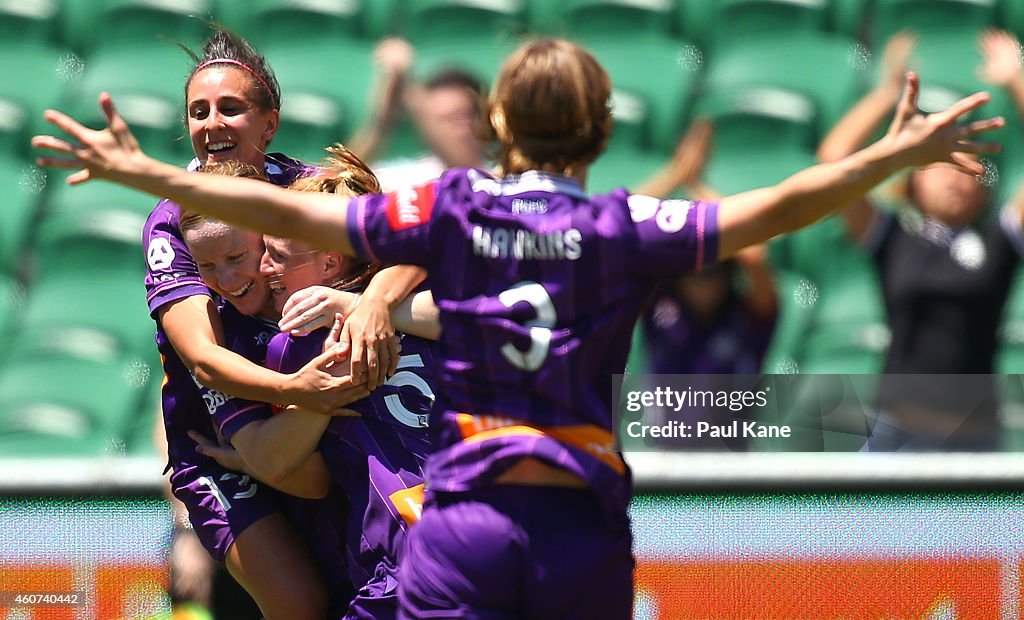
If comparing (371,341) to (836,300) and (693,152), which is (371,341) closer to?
(836,300)

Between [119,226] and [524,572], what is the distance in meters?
4.01

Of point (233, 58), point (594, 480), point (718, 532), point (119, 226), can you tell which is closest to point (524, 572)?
point (594, 480)

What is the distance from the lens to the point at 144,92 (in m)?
5.72

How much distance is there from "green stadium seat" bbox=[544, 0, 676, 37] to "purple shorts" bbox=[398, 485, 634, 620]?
405cm

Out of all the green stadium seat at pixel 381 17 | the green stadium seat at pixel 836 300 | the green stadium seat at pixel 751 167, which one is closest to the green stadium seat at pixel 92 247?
the green stadium seat at pixel 381 17

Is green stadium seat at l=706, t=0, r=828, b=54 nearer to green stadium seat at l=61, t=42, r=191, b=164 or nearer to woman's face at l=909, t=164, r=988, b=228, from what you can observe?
woman's face at l=909, t=164, r=988, b=228

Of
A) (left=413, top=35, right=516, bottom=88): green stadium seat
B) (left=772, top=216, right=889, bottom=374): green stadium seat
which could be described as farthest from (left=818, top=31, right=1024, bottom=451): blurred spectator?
(left=413, top=35, right=516, bottom=88): green stadium seat

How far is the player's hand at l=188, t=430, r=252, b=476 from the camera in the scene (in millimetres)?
2521

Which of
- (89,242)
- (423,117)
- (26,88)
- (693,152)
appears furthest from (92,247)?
(693,152)

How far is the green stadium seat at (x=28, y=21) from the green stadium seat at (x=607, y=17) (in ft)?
7.24

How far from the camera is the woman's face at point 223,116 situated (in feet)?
9.02

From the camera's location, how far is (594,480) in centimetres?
185

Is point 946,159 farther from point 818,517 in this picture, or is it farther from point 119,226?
point 119,226

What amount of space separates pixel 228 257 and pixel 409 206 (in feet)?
2.21
